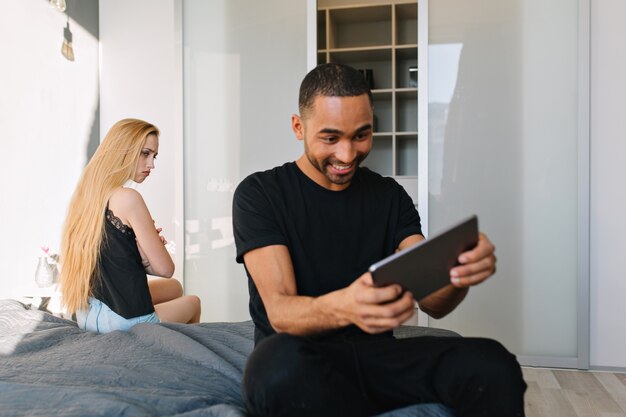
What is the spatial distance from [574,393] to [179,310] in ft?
5.92

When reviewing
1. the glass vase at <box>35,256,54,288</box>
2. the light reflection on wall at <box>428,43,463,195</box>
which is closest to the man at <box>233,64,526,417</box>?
the light reflection on wall at <box>428,43,463,195</box>

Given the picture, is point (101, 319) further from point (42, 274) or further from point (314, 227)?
point (42, 274)

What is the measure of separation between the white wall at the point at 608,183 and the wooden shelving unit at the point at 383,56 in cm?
146

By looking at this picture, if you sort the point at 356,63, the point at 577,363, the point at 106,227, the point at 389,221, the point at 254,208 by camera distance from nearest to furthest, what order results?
the point at 254,208 → the point at 389,221 → the point at 106,227 → the point at 577,363 → the point at 356,63

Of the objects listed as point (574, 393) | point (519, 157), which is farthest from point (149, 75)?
point (574, 393)

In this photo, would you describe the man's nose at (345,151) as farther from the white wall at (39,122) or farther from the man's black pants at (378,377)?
the white wall at (39,122)

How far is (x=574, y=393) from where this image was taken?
2861 millimetres

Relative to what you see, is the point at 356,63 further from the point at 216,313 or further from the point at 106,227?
the point at 106,227

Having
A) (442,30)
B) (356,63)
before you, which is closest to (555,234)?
(442,30)

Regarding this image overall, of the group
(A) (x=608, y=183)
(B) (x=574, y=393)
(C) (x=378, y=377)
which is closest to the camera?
(C) (x=378, y=377)

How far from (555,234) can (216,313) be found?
1.96 m

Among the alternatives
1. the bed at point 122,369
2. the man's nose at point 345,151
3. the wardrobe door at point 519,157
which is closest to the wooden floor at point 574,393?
the wardrobe door at point 519,157

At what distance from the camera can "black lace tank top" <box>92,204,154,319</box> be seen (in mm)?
2270

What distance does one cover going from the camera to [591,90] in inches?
129
